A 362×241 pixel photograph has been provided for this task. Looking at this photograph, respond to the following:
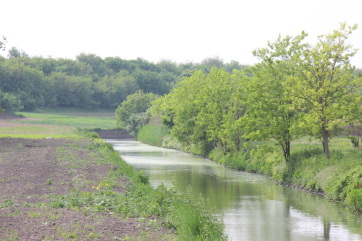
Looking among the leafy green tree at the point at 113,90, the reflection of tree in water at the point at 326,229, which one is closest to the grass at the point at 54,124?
the leafy green tree at the point at 113,90

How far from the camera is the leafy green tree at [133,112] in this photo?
10437 centimetres

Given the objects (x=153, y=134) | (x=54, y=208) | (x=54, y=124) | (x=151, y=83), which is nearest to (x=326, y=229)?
(x=54, y=208)

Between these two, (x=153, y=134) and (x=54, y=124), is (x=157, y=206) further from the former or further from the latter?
(x=54, y=124)

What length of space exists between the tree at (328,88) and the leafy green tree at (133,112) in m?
69.3

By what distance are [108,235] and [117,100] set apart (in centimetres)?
15322

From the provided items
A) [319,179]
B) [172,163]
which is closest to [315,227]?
[319,179]

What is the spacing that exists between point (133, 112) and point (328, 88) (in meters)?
81.0

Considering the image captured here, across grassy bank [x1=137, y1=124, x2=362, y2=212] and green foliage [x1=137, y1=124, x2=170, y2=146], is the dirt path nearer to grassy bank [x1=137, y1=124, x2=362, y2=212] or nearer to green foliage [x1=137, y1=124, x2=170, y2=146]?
grassy bank [x1=137, y1=124, x2=362, y2=212]

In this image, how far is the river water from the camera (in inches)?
816

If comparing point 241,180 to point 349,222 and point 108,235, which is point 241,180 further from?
point 108,235

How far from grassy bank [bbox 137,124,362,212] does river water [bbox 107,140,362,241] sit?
27.7 inches

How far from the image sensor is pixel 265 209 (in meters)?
26.6

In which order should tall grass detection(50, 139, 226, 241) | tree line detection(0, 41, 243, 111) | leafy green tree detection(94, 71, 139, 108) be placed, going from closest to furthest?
tall grass detection(50, 139, 226, 241), tree line detection(0, 41, 243, 111), leafy green tree detection(94, 71, 139, 108)

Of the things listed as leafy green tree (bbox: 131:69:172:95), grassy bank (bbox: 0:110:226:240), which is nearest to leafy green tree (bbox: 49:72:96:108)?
leafy green tree (bbox: 131:69:172:95)
